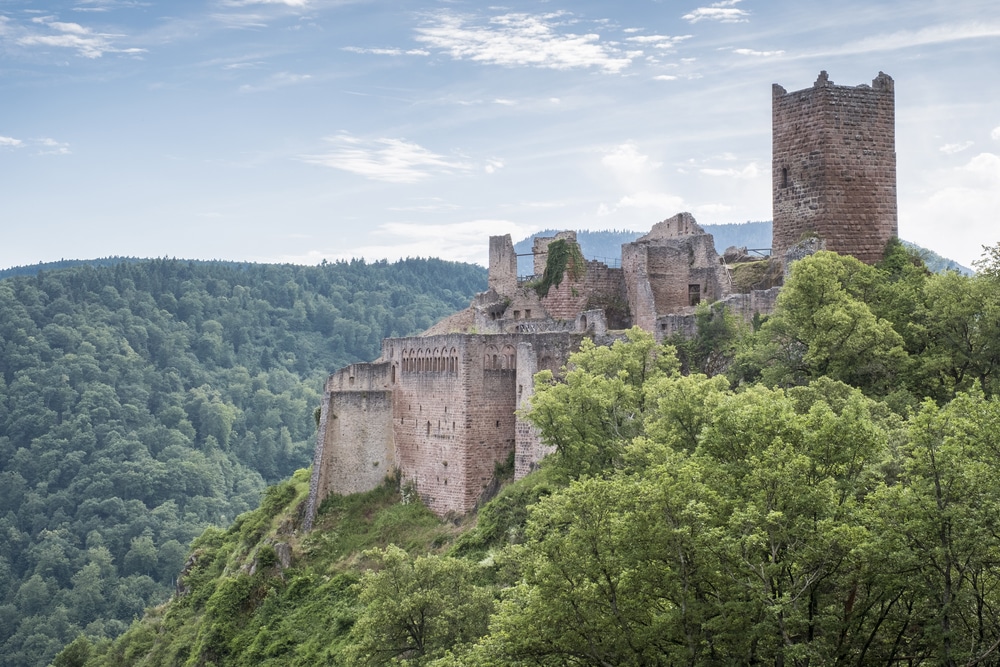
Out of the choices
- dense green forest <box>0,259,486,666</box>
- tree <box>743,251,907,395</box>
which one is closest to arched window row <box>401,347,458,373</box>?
tree <box>743,251,907,395</box>

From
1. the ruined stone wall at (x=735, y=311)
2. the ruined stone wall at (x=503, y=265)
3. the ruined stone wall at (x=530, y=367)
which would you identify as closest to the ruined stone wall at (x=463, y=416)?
the ruined stone wall at (x=530, y=367)

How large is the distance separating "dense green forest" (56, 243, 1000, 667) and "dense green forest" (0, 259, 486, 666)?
8132 centimetres

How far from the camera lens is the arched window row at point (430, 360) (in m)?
49.3

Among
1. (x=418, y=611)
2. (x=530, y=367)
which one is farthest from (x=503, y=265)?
(x=418, y=611)

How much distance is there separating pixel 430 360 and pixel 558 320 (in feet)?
18.8

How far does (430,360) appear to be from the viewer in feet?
166

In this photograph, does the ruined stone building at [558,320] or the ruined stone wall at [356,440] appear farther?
the ruined stone wall at [356,440]

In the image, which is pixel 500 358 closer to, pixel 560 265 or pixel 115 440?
pixel 560 265

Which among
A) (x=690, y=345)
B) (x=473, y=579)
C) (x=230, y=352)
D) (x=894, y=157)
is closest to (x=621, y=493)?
(x=473, y=579)

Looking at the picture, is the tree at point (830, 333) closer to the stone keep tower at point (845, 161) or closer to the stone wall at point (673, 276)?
the stone keep tower at point (845, 161)

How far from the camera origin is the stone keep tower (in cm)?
4584

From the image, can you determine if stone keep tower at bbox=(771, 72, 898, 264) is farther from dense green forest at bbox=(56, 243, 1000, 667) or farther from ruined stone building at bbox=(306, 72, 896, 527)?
dense green forest at bbox=(56, 243, 1000, 667)

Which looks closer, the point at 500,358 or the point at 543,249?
the point at 500,358

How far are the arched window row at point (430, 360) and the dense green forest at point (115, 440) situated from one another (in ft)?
228
